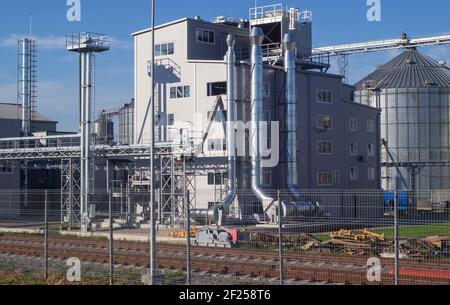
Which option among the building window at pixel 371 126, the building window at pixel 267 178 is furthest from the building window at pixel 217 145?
the building window at pixel 371 126

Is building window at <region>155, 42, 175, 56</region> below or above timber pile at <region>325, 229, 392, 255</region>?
above

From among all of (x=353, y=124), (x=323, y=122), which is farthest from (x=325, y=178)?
(x=353, y=124)

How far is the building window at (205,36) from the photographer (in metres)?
55.3

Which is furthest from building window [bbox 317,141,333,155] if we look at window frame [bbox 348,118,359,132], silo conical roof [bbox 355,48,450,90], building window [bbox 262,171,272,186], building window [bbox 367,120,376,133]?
silo conical roof [bbox 355,48,450,90]

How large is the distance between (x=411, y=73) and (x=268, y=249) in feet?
179

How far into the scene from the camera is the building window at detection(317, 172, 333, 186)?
56875 mm

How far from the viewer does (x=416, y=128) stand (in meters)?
75.6

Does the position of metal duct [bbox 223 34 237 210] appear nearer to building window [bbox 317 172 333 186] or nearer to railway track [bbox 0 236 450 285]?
building window [bbox 317 172 333 186]

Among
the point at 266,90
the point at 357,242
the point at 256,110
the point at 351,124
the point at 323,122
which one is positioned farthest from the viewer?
the point at 351,124

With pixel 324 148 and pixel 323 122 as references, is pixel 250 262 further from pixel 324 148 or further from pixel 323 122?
pixel 324 148

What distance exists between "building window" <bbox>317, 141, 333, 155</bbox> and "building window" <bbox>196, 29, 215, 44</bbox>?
1200cm

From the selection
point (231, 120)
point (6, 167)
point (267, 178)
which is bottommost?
point (267, 178)

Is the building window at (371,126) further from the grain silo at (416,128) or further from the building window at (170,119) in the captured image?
the building window at (170,119)
